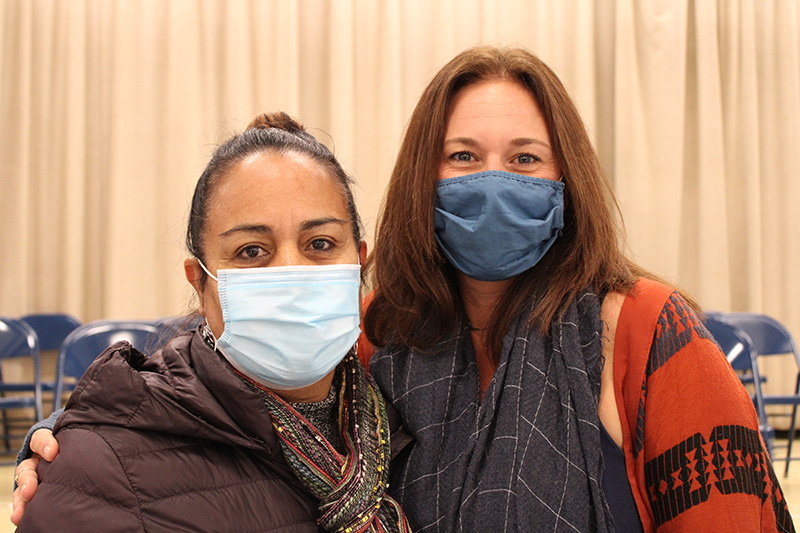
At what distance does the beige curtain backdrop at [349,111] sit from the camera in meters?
5.09

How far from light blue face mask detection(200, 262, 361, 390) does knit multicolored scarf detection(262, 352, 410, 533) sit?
0.07m

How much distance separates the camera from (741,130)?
5.42 metres

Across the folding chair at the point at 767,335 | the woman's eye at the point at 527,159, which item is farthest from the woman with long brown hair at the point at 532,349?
the folding chair at the point at 767,335

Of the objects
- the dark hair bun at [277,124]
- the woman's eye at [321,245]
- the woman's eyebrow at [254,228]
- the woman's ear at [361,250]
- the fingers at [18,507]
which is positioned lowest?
the fingers at [18,507]

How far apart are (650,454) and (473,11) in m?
4.63

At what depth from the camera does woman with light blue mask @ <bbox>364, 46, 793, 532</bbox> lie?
1.36 meters

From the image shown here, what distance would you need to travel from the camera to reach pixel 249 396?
1303mm

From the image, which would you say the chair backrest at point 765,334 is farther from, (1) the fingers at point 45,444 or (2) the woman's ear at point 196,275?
(1) the fingers at point 45,444

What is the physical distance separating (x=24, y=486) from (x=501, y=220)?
1.03 metres

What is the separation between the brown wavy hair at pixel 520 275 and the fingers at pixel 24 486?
0.83m

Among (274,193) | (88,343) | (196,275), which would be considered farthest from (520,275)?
(88,343)

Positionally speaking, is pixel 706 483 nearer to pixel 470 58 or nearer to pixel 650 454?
pixel 650 454

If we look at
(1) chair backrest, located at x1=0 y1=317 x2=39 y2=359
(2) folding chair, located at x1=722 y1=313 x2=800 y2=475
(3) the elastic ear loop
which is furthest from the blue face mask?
(1) chair backrest, located at x1=0 y1=317 x2=39 y2=359

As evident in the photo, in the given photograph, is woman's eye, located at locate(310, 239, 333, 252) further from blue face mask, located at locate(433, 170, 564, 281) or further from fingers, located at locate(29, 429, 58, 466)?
fingers, located at locate(29, 429, 58, 466)
